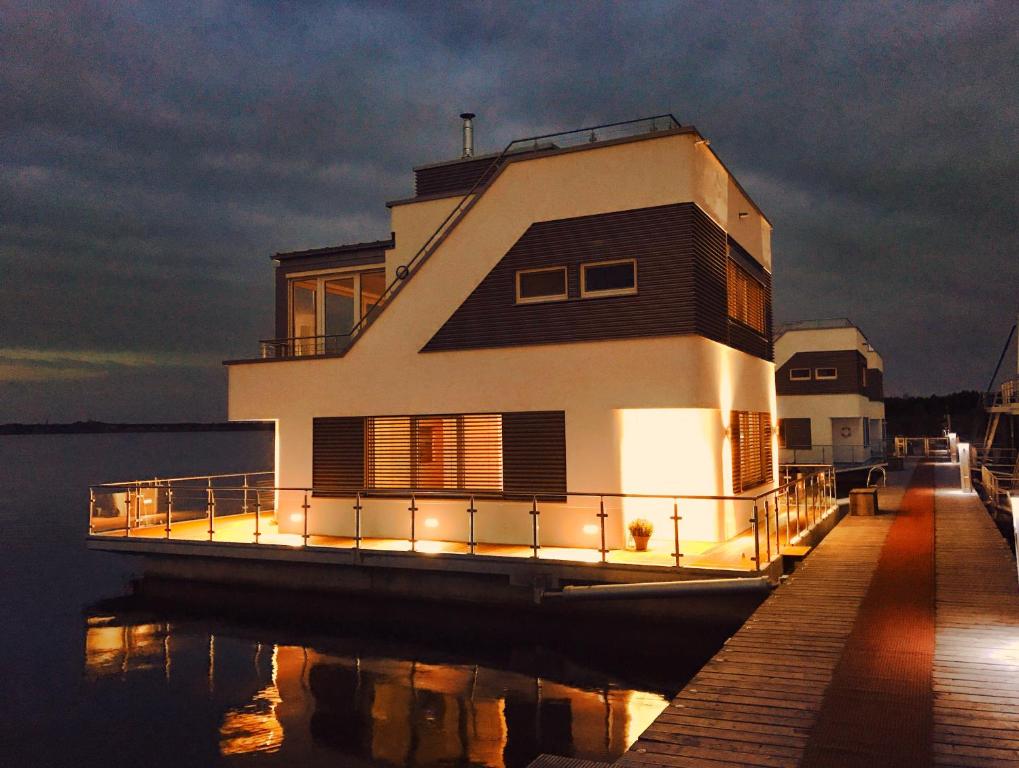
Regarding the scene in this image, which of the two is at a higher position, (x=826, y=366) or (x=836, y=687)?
(x=826, y=366)

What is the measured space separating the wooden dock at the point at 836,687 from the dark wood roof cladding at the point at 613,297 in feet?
15.4

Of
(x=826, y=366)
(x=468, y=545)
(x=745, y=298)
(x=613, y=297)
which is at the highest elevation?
(x=826, y=366)

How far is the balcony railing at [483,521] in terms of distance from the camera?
37.9 ft

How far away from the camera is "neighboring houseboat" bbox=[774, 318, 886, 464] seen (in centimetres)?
3766

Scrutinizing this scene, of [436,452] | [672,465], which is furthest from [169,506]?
[672,465]

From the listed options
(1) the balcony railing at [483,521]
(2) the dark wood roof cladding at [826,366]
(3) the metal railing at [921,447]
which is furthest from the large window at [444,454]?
(3) the metal railing at [921,447]

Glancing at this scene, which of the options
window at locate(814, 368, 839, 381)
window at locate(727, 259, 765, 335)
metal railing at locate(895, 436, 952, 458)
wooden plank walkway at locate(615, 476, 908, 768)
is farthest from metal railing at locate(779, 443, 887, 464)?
wooden plank walkway at locate(615, 476, 908, 768)

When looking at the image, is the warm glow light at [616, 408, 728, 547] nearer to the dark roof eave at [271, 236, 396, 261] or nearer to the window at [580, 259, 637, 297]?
the window at [580, 259, 637, 297]

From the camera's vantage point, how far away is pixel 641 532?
1170 cm

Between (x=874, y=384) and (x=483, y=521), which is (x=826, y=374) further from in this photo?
(x=483, y=521)

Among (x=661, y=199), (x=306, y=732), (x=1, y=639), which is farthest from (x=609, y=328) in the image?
(x=1, y=639)

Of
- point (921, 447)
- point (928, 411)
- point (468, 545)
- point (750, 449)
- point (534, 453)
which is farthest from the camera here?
point (928, 411)

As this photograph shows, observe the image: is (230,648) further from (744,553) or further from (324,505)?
(744,553)

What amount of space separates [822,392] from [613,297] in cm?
2896
